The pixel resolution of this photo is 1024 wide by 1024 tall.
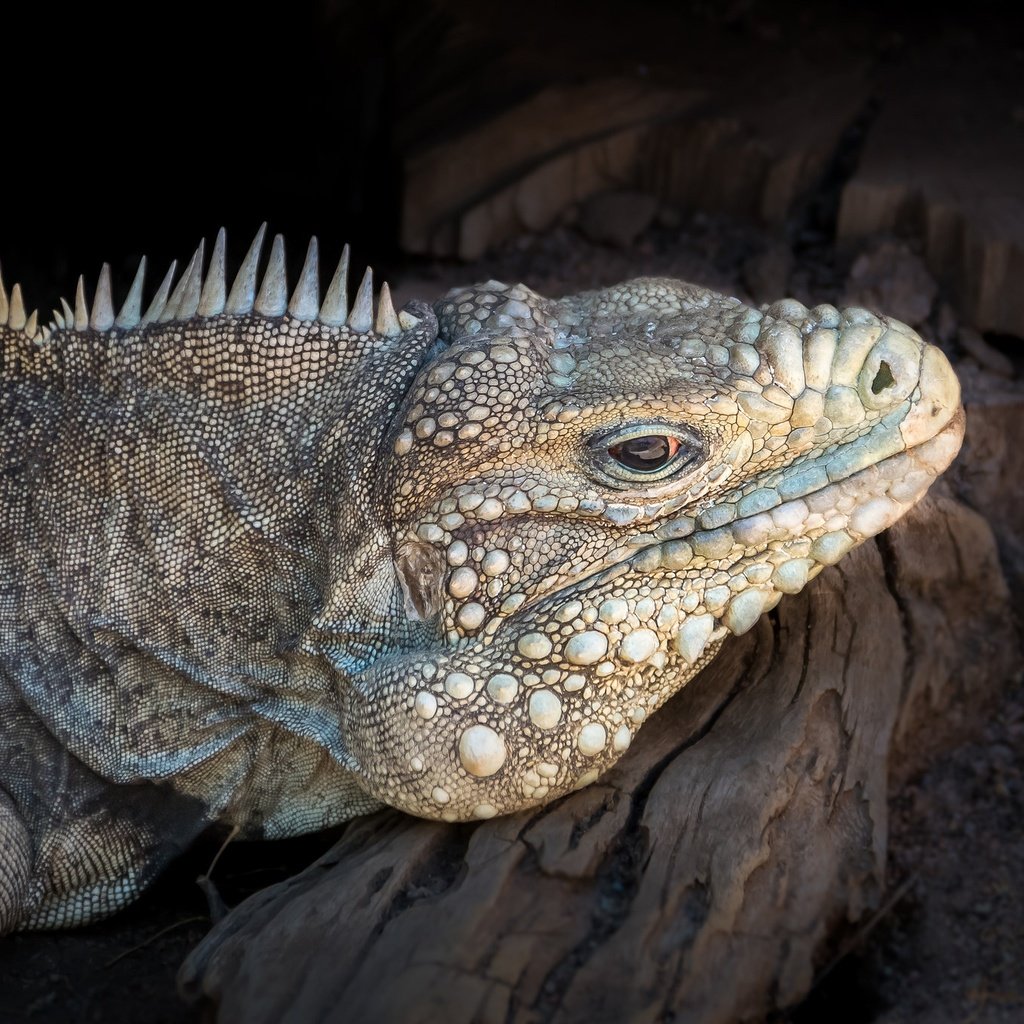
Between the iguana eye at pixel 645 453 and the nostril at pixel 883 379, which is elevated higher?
the nostril at pixel 883 379

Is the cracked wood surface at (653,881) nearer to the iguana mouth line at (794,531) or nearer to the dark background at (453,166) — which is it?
the dark background at (453,166)

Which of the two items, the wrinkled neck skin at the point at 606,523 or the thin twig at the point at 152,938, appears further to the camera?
the thin twig at the point at 152,938

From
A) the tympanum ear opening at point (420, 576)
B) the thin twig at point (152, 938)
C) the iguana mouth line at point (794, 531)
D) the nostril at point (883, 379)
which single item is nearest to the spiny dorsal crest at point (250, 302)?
the tympanum ear opening at point (420, 576)

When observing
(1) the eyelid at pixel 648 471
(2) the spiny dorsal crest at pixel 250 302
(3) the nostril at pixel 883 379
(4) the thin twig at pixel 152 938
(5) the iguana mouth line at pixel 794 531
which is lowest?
(4) the thin twig at pixel 152 938

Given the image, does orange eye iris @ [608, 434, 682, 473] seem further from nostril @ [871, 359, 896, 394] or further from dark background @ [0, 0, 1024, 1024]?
dark background @ [0, 0, 1024, 1024]

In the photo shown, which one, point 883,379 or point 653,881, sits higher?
point 883,379

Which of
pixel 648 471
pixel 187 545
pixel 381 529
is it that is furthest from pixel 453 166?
pixel 648 471

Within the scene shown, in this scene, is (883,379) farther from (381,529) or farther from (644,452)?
(381,529)

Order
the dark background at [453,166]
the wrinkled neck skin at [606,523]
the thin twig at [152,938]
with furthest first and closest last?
the thin twig at [152,938] → the dark background at [453,166] → the wrinkled neck skin at [606,523]

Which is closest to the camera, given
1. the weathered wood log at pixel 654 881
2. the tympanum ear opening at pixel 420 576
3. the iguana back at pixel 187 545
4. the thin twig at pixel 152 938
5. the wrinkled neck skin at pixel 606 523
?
the weathered wood log at pixel 654 881
